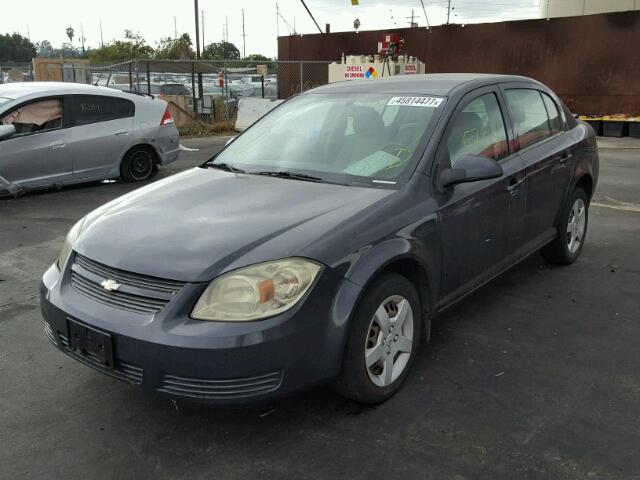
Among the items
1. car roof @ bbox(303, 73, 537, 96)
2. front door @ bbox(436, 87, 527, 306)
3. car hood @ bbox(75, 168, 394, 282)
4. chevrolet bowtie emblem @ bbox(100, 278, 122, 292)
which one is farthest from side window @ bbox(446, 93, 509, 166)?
chevrolet bowtie emblem @ bbox(100, 278, 122, 292)

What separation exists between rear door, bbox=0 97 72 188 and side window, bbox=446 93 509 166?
20.6 feet

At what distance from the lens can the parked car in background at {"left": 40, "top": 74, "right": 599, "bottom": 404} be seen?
2.63 m

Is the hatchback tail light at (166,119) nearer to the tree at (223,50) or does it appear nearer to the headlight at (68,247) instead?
the headlight at (68,247)

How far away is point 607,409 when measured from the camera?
3.11 metres

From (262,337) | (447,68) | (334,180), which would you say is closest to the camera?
(262,337)

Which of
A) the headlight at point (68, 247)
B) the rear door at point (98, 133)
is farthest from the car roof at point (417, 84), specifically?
the rear door at point (98, 133)

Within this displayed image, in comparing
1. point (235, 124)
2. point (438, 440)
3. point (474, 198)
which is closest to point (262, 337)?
point (438, 440)

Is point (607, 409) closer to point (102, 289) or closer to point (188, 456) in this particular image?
point (188, 456)

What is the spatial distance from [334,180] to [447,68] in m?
18.3

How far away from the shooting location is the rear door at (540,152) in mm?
4383

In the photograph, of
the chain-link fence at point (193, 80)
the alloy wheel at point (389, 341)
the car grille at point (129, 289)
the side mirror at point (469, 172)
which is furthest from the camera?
the chain-link fence at point (193, 80)

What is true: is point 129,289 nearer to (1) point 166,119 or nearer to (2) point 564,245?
(2) point 564,245

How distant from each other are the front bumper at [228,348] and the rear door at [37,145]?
19.9ft

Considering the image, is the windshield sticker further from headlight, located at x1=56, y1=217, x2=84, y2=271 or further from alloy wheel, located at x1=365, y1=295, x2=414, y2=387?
headlight, located at x1=56, y1=217, x2=84, y2=271
